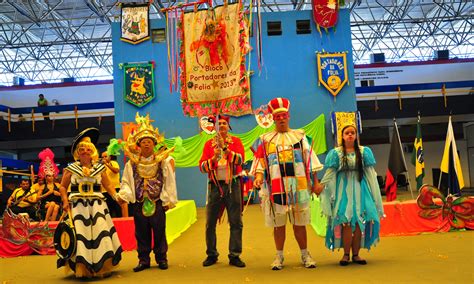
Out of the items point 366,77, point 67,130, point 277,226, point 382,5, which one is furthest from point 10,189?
point 382,5

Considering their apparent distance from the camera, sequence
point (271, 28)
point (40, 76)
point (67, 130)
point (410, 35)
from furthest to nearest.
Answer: point (40, 76) → point (410, 35) → point (67, 130) → point (271, 28)

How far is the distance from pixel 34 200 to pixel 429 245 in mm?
5934

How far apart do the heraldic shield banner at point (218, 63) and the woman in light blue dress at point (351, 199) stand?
1.03 metres

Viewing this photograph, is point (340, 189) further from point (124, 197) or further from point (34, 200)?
point (34, 200)

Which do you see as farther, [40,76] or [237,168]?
[40,76]

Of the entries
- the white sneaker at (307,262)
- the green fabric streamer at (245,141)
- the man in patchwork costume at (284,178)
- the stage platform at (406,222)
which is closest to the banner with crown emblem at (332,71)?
the green fabric streamer at (245,141)

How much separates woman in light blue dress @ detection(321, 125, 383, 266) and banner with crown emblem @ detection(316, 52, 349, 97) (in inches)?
386

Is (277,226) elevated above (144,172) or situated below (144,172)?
below

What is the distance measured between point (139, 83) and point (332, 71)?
5.55 m

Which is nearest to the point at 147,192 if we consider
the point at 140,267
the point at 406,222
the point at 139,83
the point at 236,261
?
the point at 140,267

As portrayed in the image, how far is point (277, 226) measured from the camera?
4.16 metres

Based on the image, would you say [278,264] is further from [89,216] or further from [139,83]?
[139,83]

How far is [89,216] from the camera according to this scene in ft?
13.7

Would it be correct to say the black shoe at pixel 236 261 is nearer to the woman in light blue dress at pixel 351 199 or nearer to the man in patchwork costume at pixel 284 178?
the man in patchwork costume at pixel 284 178
